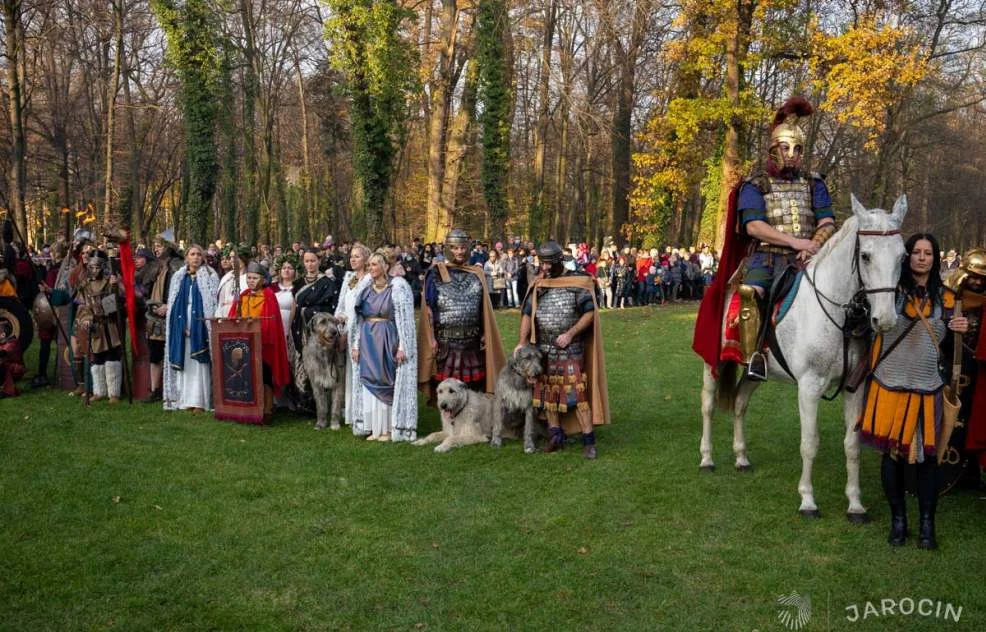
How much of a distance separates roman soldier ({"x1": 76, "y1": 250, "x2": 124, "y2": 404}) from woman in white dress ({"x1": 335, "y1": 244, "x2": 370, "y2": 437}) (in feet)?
10.5

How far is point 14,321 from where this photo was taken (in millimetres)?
10805

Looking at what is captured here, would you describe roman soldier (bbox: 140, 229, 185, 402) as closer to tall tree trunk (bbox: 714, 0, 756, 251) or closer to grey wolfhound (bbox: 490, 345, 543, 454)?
grey wolfhound (bbox: 490, 345, 543, 454)

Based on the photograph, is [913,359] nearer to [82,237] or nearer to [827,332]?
[827,332]

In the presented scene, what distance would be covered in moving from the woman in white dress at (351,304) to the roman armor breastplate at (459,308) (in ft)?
3.06

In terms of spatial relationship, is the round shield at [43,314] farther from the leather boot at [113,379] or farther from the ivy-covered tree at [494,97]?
the ivy-covered tree at [494,97]

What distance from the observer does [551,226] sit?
3716 cm

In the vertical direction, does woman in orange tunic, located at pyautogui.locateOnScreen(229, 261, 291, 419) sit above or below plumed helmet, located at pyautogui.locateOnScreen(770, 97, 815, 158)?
below

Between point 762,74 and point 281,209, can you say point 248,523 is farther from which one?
point 281,209

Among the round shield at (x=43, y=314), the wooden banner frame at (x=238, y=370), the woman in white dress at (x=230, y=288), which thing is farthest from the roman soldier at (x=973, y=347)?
the round shield at (x=43, y=314)

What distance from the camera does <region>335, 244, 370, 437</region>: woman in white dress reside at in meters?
8.80

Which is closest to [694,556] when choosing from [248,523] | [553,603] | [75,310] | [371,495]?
[553,603]

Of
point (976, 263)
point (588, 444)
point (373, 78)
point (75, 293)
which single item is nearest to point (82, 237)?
point (75, 293)

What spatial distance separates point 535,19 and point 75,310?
2303 centimetres

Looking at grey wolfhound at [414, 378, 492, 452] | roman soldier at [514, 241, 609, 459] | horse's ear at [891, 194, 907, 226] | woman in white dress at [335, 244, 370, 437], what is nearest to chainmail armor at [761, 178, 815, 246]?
horse's ear at [891, 194, 907, 226]
